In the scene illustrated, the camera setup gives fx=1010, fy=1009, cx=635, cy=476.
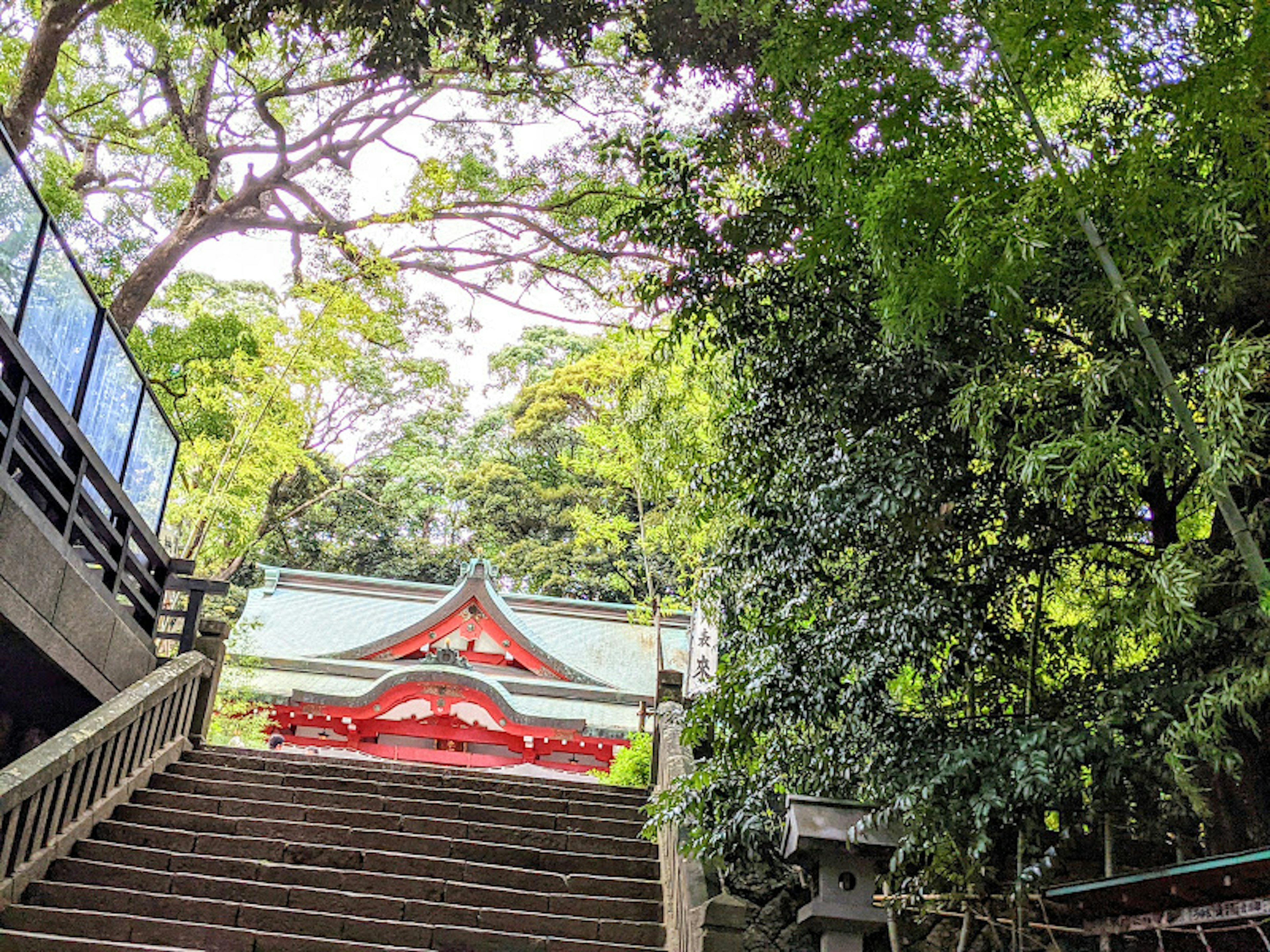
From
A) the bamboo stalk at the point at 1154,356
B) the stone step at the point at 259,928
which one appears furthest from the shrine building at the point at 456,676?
the bamboo stalk at the point at 1154,356

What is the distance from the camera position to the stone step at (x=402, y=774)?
8.09 m

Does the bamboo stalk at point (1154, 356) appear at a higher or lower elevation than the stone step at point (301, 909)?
higher

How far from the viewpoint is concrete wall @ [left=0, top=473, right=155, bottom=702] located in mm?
5129

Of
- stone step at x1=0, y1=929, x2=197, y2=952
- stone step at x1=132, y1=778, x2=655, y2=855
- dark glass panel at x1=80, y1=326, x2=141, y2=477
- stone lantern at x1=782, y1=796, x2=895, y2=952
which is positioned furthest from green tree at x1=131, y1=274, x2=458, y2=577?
stone lantern at x1=782, y1=796, x2=895, y2=952

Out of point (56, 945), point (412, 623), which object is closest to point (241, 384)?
point (412, 623)

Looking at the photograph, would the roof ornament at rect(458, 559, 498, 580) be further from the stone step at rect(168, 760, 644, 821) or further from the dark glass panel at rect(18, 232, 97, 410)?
the dark glass panel at rect(18, 232, 97, 410)

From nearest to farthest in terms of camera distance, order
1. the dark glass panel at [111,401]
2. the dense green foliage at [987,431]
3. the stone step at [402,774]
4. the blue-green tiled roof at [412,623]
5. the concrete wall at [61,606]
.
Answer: the dense green foliage at [987,431]
the concrete wall at [61,606]
the dark glass panel at [111,401]
the stone step at [402,774]
the blue-green tiled roof at [412,623]

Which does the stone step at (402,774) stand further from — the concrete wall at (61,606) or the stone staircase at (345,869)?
the concrete wall at (61,606)

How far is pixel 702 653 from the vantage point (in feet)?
29.0

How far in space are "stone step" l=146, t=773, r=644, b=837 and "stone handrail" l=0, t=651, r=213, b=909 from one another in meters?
0.32

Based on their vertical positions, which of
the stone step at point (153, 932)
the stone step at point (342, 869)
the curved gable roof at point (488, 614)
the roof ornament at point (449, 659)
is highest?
the curved gable roof at point (488, 614)

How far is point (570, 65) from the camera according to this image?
851 cm

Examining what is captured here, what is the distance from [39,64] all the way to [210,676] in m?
4.86

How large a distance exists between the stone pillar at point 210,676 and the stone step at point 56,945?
298 cm
